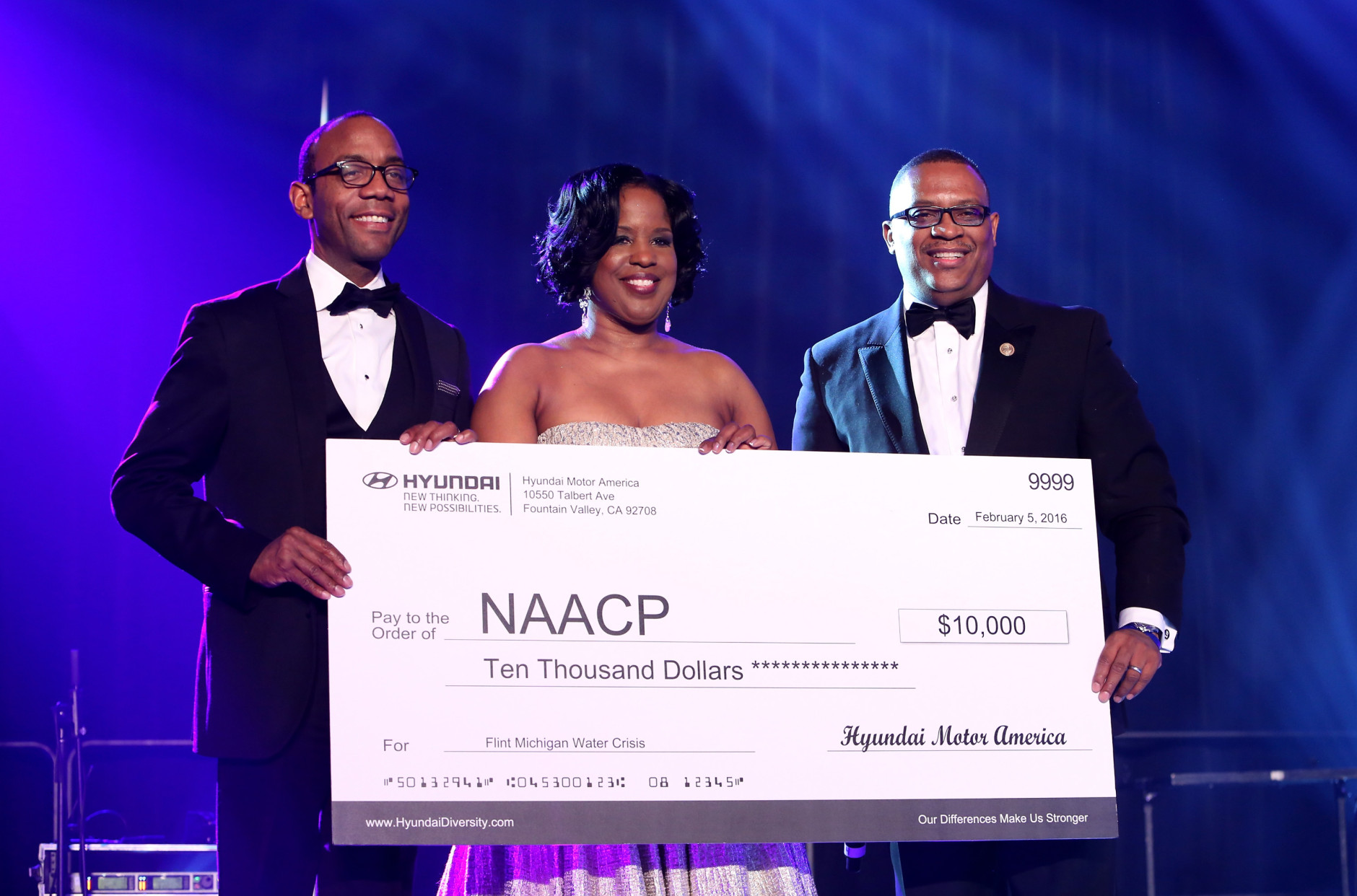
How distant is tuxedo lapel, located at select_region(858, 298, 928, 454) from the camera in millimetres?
2445

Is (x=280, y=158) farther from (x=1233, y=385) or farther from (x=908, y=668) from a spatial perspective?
(x=1233, y=385)

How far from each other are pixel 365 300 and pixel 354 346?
97 mm

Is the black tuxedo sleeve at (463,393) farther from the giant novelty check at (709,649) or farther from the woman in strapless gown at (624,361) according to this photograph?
the giant novelty check at (709,649)

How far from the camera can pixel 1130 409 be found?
2.43m

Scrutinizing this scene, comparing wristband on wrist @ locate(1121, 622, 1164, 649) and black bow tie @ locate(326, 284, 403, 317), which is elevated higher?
black bow tie @ locate(326, 284, 403, 317)

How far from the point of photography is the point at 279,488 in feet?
7.20

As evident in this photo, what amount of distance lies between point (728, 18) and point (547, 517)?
3.80m

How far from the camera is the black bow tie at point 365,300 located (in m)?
2.40

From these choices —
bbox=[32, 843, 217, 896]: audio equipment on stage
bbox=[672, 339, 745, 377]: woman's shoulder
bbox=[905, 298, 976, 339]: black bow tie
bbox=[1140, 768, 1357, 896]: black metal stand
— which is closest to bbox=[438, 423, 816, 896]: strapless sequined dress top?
bbox=[672, 339, 745, 377]: woman's shoulder

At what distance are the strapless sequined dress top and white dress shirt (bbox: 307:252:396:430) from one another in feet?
2.81

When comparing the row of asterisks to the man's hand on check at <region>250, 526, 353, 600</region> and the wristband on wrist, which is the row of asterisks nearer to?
the wristband on wrist

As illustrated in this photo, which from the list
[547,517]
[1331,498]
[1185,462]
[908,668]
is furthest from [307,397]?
[1331,498]

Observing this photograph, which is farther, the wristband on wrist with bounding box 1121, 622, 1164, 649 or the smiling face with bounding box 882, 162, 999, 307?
the smiling face with bounding box 882, 162, 999, 307

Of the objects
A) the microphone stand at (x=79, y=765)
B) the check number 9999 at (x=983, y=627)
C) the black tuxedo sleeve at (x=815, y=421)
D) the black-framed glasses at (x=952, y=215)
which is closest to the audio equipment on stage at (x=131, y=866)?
the microphone stand at (x=79, y=765)
